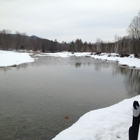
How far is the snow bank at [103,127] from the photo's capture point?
4.04m

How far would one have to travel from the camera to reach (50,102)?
24.5 feet

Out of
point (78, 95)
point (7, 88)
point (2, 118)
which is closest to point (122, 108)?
point (78, 95)

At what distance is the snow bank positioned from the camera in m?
4.04

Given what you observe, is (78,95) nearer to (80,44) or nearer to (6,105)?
(6,105)

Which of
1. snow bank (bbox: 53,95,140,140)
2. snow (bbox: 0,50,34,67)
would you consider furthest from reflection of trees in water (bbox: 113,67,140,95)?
snow (bbox: 0,50,34,67)

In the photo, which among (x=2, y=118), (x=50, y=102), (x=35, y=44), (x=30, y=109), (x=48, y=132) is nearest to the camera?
(x=48, y=132)

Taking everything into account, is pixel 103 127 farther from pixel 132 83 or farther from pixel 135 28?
pixel 135 28

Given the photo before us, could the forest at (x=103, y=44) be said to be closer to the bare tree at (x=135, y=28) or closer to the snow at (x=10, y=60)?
the bare tree at (x=135, y=28)

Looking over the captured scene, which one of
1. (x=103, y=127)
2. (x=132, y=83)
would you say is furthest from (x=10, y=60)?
(x=103, y=127)

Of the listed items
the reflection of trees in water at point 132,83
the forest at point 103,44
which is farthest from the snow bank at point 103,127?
the forest at point 103,44

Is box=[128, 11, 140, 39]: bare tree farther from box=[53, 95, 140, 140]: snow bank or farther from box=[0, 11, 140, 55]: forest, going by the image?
box=[53, 95, 140, 140]: snow bank

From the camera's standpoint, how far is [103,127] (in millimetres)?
4609

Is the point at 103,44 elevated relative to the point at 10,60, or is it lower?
elevated

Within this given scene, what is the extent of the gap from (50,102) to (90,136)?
3.82m
